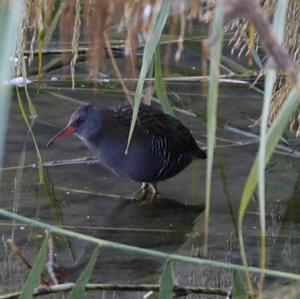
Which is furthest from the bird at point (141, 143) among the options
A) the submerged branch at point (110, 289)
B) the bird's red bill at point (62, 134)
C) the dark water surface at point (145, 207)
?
the submerged branch at point (110, 289)

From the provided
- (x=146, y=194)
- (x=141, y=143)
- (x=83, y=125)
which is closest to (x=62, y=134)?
(x=83, y=125)

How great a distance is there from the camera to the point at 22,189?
4777 mm

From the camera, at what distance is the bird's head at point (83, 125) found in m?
5.01

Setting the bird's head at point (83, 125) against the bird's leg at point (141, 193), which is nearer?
the bird's leg at point (141, 193)

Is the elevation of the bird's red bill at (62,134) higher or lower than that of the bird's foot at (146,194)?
higher

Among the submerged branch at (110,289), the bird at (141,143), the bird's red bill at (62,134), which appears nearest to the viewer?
the submerged branch at (110,289)

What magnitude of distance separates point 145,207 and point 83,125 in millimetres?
573

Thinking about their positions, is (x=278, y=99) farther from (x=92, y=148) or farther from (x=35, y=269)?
(x=92, y=148)

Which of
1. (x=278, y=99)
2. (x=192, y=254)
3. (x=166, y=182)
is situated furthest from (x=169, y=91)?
(x=278, y=99)

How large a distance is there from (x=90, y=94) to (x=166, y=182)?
116 centimetres

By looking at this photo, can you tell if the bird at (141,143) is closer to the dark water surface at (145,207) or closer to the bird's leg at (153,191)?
the bird's leg at (153,191)

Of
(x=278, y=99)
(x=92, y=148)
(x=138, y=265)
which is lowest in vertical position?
(x=138, y=265)

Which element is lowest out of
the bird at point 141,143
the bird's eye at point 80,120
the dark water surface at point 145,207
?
the dark water surface at point 145,207

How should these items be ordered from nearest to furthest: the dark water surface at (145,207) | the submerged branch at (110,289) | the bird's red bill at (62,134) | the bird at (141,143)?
the submerged branch at (110,289) < the dark water surface at (145,207) < the bird at (141,143) < the bird's red bill at (62,134)
